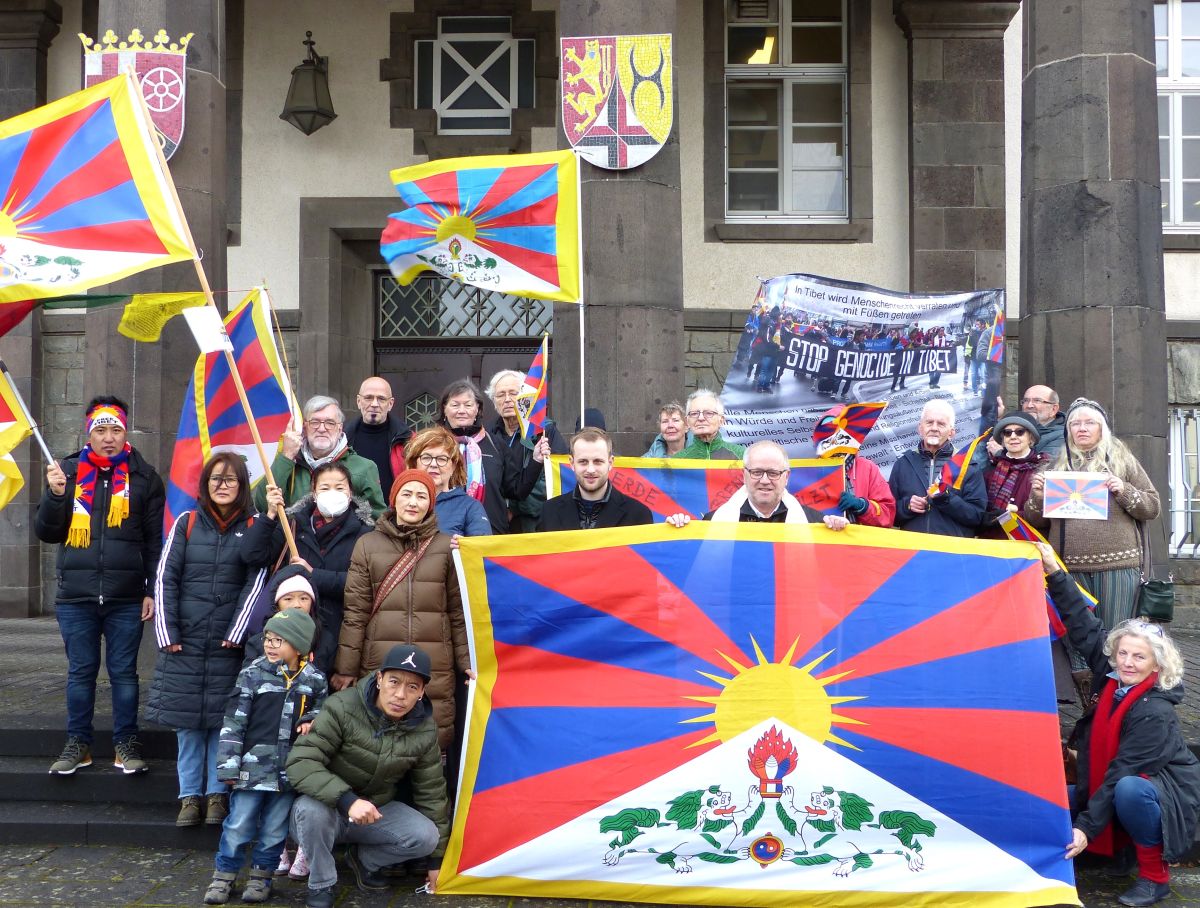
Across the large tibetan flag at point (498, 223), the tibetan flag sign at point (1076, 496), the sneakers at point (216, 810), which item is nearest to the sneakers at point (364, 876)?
the sneakers at point (216, 810)

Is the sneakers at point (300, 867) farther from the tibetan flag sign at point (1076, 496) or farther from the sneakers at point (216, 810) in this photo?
the tibetan flag sign at point (1076, 496)

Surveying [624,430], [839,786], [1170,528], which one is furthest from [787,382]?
[1170,528]

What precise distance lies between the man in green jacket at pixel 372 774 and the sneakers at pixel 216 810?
0.87 metres

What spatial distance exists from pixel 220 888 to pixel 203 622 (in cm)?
124

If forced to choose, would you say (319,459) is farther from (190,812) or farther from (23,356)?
(23,356)

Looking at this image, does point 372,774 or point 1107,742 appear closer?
point 372,774

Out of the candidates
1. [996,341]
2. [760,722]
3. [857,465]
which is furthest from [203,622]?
[996,341]

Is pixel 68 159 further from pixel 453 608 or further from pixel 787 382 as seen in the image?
pixel 787 382

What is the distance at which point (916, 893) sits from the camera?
191 inches

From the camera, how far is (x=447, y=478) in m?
5.71

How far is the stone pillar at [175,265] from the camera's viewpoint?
8656 millimetres

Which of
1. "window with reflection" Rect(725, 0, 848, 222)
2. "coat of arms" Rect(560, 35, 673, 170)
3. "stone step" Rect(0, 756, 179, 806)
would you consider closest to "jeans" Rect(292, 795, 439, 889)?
"stone step" Rect(0, 756, 179, 806)

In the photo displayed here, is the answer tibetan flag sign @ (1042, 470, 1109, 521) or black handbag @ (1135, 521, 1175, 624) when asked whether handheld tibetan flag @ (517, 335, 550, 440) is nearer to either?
tibetan flag sign @ (1042, 470, 1109, 521)

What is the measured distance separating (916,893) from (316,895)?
2.43 meters
